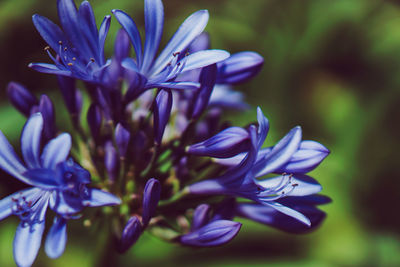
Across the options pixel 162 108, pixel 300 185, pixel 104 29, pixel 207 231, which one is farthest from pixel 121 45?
pixel 300 185

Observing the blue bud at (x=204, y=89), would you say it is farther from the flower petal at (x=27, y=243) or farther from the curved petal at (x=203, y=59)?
the flower petal at (x=27, y=243)

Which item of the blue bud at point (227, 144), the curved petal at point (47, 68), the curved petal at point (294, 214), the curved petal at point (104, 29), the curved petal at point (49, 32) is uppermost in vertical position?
the curved petal at point (104, 29)

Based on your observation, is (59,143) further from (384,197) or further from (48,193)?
(384,197)

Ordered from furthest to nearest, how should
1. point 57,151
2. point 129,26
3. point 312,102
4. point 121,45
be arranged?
point 312,102 < point 121,45 < point 129,26 < point 57,151

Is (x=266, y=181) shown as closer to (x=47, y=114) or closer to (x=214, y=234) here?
(x=214, y=234)

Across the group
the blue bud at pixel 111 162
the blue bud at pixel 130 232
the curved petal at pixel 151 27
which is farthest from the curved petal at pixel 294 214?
the curved petal at pixel 151 27

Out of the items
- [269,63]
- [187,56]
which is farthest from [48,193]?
[269,63]

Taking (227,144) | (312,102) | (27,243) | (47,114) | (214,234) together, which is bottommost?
(312,102)
